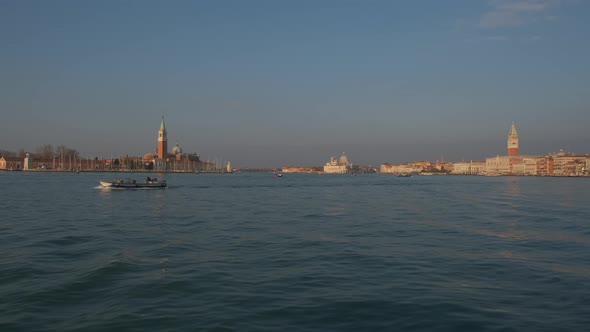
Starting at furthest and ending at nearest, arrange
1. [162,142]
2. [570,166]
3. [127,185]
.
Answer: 1. [162,142]
2. [570,166]
3. [127,185]

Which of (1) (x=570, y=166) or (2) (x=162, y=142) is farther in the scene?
(2) (x=162, y=142)

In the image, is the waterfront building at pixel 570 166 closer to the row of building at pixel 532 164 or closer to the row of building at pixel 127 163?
the row of building at pixel 532 164

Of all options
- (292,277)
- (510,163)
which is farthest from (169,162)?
(292,277)

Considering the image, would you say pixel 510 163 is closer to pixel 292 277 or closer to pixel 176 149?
pixel 176 149

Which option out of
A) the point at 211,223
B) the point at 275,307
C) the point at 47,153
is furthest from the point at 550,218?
the point at 47,153

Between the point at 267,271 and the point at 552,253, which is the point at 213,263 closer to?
the point at 267,271

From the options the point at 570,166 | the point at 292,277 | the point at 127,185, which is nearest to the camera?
the point at 292,277

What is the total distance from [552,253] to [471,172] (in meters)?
195

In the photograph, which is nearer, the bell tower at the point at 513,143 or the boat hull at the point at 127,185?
the boat hull at the point at 127,185

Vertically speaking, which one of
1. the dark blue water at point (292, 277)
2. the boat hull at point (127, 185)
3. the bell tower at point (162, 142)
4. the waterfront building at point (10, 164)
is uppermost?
the bell tower at point (162, 142)

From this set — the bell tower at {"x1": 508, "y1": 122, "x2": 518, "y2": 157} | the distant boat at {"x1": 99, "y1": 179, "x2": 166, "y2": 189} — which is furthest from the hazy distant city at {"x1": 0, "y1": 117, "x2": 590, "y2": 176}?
the distant boat at {"x1": 99, "y1": 179, "x2": 166, "y2": 189}

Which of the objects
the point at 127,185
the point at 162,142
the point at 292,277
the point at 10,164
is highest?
the point at 162,142

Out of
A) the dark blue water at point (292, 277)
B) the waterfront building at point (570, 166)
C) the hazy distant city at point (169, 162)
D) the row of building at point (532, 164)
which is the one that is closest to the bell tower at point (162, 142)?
the hazy distant city at point (169, 162)

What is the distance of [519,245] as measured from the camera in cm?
1369
